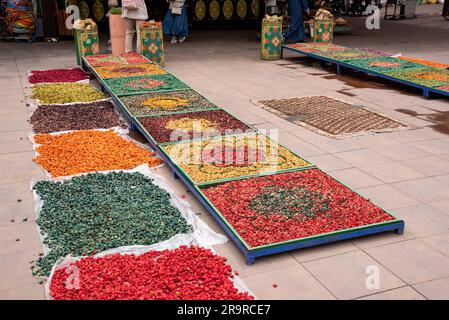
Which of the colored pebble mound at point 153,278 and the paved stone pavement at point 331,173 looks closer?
the colored pebble mound at point 153,278

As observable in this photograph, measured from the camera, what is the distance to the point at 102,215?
4.40 meters

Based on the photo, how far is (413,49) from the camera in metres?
12.9

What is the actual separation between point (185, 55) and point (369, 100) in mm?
5705

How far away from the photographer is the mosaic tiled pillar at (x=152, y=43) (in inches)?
414

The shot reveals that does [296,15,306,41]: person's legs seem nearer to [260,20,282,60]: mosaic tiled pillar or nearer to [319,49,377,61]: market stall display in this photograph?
[260,20,282,60]: mosaic tiled pillar

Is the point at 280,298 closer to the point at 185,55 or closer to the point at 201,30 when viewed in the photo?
the point at 185,55

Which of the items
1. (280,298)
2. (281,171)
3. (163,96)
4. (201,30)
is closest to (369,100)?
(163,96)

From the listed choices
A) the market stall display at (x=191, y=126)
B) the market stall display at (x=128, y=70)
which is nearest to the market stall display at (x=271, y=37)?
the market stall display at (x=128, y=70)

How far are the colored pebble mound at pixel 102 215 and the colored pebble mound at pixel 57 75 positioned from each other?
4989mm

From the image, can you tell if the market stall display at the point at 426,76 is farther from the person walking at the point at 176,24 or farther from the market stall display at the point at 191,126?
the person walking at the point at 176,24

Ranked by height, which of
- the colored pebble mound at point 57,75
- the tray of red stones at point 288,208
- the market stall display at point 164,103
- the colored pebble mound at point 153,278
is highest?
the market stall display at point 164,103

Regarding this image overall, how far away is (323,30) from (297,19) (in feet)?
4.51

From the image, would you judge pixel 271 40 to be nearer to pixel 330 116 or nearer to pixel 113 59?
pixel 113 59
